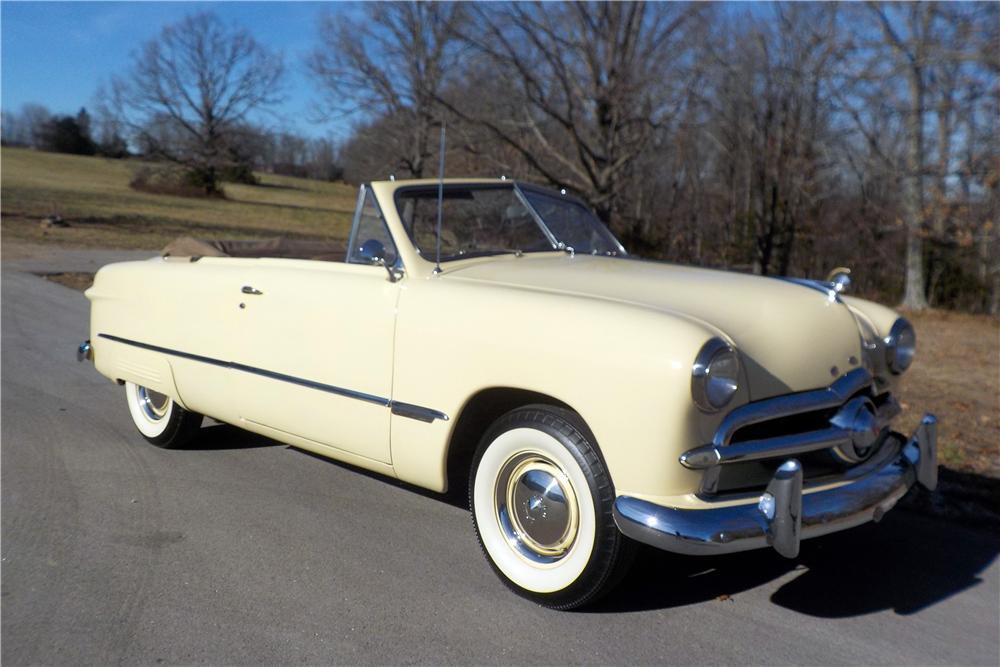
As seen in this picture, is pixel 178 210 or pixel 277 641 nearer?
pixel 277 641

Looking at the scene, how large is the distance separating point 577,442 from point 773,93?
1399 cm

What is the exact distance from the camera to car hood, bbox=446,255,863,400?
3.29m

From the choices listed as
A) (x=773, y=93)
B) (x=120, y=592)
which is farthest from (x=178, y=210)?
(x=120, y=592)

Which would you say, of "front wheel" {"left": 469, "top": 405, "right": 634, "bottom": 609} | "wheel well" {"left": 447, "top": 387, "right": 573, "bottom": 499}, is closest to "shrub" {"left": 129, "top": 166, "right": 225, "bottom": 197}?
"wheel well" {"left": 447, "top": 387, "right": 573, "bottom": 499}

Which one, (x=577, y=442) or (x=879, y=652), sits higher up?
(x=577, y=442)

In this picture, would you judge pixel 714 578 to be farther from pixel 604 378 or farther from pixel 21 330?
pixel 21 330

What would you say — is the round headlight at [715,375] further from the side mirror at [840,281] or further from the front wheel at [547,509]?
the side mirror at [840,281]

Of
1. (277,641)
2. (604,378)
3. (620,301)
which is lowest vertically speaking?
(277,641)

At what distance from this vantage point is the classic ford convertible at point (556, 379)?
3.03 meters

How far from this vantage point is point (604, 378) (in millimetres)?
3109

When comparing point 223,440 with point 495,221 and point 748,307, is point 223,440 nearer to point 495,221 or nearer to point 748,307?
point 495,221

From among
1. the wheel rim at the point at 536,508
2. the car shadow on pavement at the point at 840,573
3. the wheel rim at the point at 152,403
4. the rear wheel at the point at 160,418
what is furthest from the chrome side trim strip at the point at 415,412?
the wheel rim at the point at 152,403

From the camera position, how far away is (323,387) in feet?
13.6

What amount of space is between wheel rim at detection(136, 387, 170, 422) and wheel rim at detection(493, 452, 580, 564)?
2.79 meters
